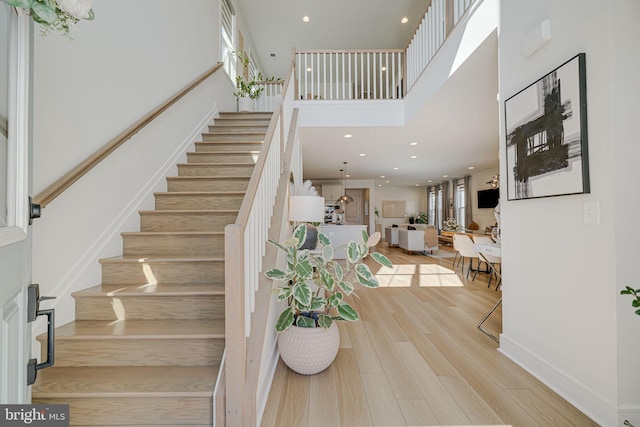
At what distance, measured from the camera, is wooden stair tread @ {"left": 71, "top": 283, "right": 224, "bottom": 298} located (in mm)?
1828

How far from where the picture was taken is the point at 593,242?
5.03 ft

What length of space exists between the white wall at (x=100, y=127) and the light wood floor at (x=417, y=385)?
5.24 ft

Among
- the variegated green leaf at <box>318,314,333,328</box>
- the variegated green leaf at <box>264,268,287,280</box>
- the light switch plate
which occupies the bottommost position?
the variegated green leaf at <box>318,314,333,328</box>

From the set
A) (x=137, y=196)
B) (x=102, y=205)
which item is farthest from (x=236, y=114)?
(x=102, y=205)

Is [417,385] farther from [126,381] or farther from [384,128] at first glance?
[384,128]

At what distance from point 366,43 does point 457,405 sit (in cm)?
779

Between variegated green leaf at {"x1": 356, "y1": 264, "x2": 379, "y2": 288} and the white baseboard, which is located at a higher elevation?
variegated green leaf at {"x1": 356, "y1": 264, "x2": 379, "y2": 288}

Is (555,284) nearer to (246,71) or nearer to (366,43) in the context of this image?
(246,71)

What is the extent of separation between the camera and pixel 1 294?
0.74 metres

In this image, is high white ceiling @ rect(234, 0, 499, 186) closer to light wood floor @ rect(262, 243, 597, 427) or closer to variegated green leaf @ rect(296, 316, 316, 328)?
light wood floor @ rect(262, 243, 597, 427)

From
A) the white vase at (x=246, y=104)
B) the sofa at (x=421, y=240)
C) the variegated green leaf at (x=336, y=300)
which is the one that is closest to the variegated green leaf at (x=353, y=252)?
the variegated green leaf at (x=336, y=300)

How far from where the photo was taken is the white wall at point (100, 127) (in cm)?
170

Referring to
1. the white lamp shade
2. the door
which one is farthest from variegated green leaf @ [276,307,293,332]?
the door

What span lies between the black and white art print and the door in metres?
2.41
